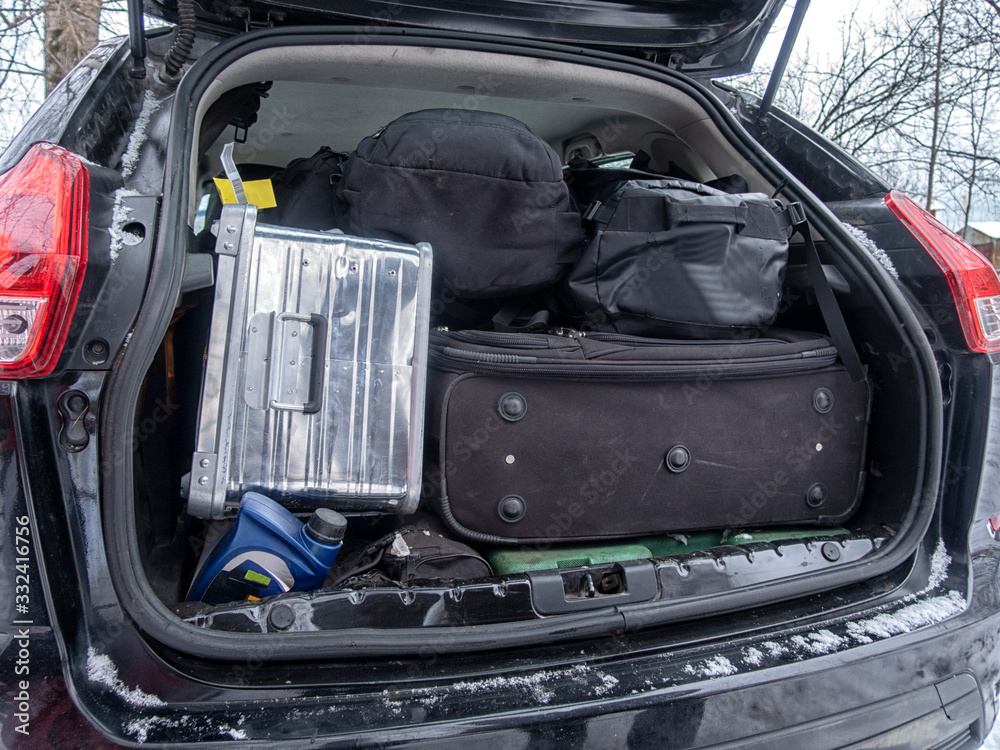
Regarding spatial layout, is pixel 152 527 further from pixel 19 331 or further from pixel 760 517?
pixel 760 517

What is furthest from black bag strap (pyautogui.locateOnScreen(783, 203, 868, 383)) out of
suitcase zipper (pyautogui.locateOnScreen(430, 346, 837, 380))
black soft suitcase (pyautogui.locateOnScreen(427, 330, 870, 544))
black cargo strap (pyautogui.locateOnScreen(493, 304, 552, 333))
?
black cargo strap (pyautogui.locateOnScreen(493, 304, 552, 333))

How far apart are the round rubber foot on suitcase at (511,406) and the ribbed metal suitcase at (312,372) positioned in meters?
0.15

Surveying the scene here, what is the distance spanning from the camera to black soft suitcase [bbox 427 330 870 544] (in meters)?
1.24

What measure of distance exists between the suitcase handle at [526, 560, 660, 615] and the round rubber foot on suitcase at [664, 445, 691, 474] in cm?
22

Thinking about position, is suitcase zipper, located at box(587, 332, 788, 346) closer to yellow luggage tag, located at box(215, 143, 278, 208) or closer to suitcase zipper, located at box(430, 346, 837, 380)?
suitcase zipper, located at box(430, 346, 837, 380)

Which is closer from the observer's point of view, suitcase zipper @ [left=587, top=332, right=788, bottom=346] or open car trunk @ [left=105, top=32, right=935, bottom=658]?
open car trunk @ [left=105, top=32, right=935, bottom=658]

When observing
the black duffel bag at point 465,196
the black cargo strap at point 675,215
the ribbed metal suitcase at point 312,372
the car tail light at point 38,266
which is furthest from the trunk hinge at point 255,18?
the black cargo strap at point 675,215

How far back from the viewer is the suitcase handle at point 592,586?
3.48 ft

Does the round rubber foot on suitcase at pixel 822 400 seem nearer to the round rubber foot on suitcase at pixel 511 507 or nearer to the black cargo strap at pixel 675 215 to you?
the black cargo strap at pixel 675 215

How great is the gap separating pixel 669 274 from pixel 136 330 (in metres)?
0.94

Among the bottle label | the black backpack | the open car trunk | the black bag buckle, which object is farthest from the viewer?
the black backpack

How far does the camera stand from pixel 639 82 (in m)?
1.66

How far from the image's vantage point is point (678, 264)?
1348 millimetres

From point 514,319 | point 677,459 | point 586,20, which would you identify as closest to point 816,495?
point 677,459
